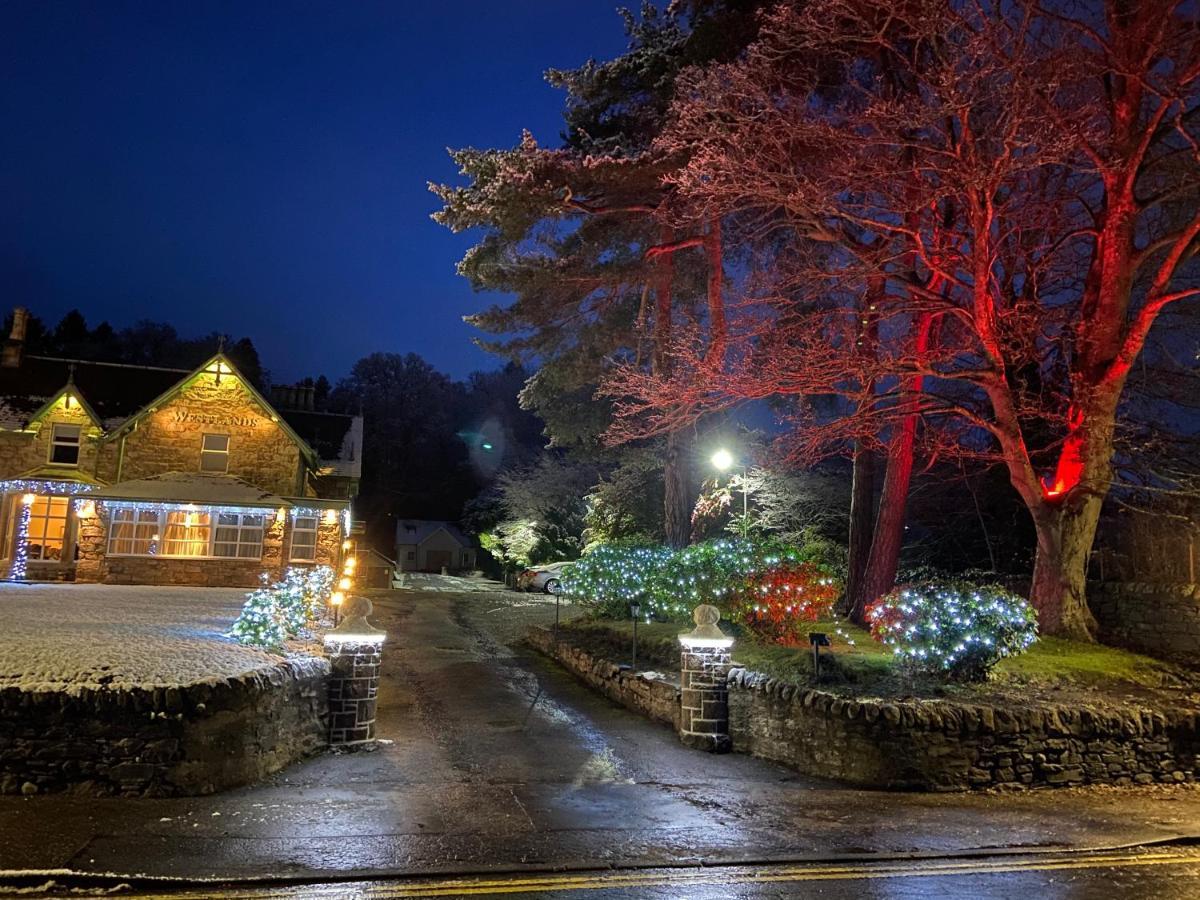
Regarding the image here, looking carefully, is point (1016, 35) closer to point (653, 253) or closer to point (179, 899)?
point (653, 253)

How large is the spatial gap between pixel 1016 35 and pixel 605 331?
41.4 ft

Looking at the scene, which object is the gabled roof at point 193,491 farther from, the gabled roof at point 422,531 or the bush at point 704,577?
the gabled roof at point 422,531

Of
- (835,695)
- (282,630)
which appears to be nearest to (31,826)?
(282,630)

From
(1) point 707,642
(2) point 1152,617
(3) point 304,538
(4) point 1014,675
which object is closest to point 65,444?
(3) point 304,538

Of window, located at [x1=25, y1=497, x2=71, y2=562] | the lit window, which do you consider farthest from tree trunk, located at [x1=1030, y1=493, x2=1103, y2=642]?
window, located at [x1=25, y1=497, x2=71, y2=562]

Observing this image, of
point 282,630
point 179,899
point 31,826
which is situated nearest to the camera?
point 179,899

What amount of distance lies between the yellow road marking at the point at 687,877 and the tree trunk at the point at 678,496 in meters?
14.3

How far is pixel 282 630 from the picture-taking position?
37.4ft

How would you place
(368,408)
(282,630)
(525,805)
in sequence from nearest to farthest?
(525,805) → (282,630) → (368,408)

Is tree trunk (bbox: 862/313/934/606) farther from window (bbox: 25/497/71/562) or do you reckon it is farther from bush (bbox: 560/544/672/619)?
window (bbox: 25/497/71/562)

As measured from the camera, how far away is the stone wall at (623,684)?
12.5 m

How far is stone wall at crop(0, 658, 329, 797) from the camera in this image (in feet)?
24.3

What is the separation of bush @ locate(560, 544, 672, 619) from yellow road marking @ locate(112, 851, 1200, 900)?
10.6m

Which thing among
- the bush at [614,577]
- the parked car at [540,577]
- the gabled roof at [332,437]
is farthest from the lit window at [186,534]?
the parked car at [540,577]
